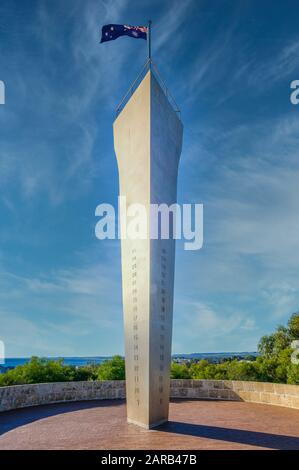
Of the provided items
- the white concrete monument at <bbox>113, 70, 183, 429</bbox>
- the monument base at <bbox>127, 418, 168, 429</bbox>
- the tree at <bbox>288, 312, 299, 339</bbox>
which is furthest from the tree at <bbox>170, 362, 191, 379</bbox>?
the tree at <bbox>288, 312, 299, 339</bbox>

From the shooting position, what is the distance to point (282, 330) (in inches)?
1312

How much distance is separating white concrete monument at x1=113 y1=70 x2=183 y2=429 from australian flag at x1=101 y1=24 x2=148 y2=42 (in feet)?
13.6

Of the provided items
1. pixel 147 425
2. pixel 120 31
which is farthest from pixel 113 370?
pixel 120 31

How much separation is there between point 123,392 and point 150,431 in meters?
7.33

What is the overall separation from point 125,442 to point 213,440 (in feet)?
7.47

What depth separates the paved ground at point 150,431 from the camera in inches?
345

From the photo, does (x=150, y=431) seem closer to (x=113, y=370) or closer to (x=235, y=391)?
(x=235, y=391)

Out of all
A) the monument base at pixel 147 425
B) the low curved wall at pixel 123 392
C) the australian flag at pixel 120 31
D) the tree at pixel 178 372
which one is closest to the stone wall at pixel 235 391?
the low curved wall at pixel 123 392

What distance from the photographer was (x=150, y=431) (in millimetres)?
9898

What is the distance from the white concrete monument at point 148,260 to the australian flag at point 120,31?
4.16 meters

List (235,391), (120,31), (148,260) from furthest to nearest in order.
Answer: (235,391) < (120,31) < (148,260)

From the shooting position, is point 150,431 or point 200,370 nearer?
point 150,431

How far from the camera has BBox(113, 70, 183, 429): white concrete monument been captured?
10594 millimetres
